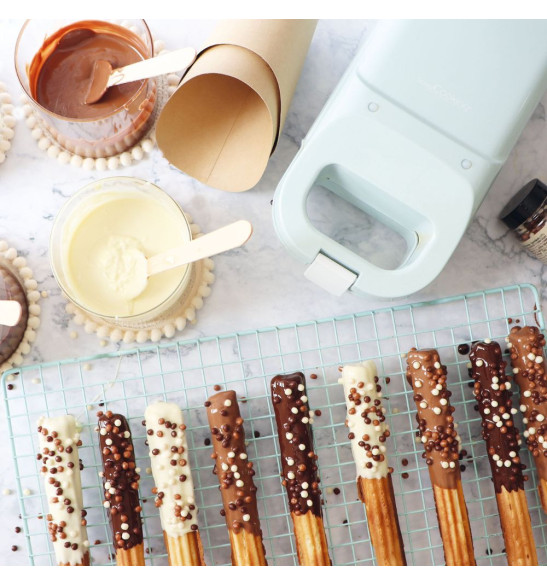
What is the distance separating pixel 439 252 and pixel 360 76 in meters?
0.36

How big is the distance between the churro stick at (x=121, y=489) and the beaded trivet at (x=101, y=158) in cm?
54

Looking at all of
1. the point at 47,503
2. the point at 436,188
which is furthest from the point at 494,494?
the point at 47,503

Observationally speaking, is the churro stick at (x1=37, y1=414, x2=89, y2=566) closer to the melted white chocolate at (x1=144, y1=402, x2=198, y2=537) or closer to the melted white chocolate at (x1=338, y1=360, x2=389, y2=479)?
the melted white chocolate at (x1=144, y1=402, x2=198, y2=537)

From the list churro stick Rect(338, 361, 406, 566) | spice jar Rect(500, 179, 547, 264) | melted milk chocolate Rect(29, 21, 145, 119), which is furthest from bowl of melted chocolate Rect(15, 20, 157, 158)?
spice jar Rect(500, 179, 547, 264)

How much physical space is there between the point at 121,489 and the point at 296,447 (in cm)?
36

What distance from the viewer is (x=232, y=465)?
129cm

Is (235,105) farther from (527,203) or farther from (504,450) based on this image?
(504,450)

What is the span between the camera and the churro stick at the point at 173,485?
1284 millimetres

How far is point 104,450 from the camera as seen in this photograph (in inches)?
50.9

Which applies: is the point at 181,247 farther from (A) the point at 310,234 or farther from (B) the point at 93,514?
(B) the point at 93,514

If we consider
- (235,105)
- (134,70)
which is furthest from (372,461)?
(134,70)

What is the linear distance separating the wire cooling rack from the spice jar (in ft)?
0.33

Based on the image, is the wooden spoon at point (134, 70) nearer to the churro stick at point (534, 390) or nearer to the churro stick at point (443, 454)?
the churro stick at point (443, 454)

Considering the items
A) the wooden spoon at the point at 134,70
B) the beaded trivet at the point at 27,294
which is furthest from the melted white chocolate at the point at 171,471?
the wooden spoon at the point at 134,70
